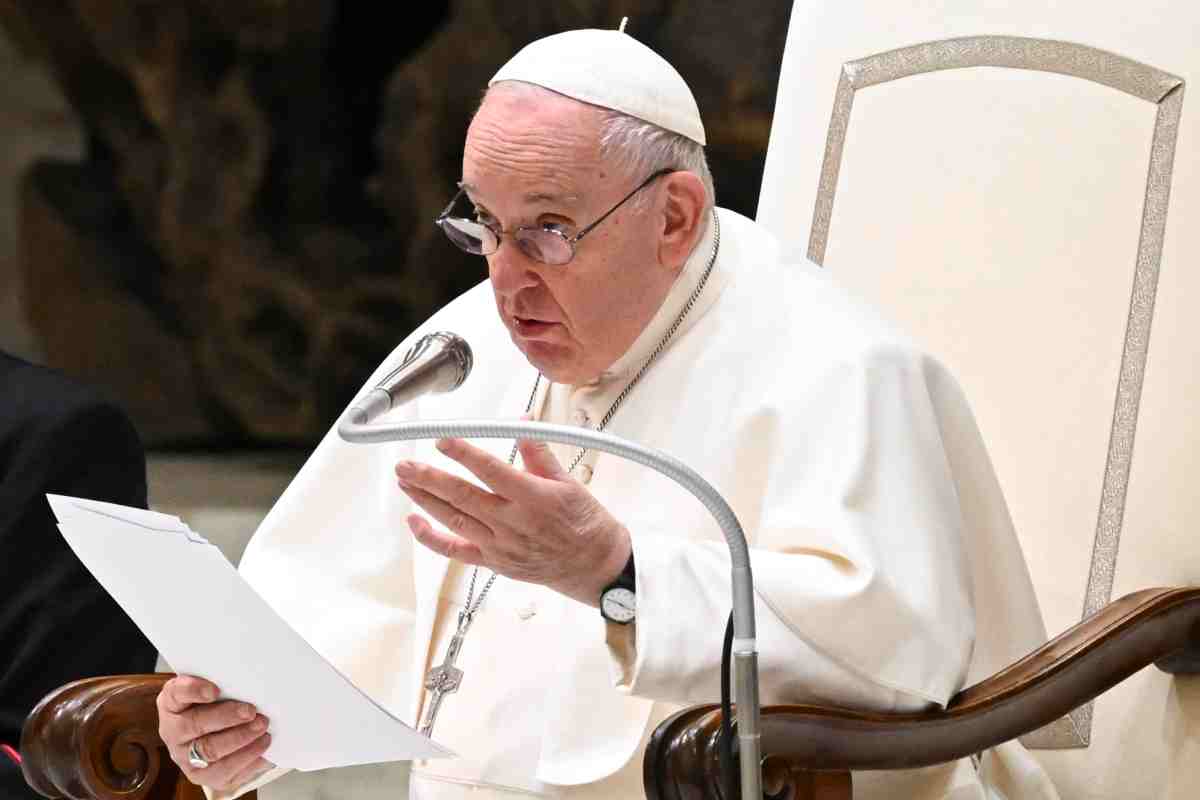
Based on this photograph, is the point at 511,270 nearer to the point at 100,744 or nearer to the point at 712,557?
the point at 712,557

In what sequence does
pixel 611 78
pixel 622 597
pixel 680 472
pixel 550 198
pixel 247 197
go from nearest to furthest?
1. pixel 680 472
2. pixel 622 597
3. pixel 550 198
4. pixel 611 78
5. pixel 247 197

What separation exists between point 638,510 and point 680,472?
0.90 m

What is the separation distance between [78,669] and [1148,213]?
1.93 m

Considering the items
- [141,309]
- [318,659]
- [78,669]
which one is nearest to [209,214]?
[141,309]

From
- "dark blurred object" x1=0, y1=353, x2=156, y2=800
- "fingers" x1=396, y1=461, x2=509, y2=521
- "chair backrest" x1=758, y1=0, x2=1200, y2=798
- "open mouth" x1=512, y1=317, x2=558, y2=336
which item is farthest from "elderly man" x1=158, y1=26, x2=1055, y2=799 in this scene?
"dark blurred object" x1=0, y1=353, x2=156, y2=800

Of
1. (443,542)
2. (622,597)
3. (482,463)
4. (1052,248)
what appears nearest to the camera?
(482,463)

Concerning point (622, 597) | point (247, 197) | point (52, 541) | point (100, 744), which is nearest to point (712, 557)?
point (622, 597)

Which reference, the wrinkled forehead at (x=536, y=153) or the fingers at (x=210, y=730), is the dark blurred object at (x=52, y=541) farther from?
the wrinkled forehead at (x=536, y=153)

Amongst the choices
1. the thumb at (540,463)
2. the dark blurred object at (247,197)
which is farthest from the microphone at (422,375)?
the dark blurred object at (247,197)

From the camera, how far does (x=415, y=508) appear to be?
10.5 ft

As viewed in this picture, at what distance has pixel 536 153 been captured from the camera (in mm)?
2775

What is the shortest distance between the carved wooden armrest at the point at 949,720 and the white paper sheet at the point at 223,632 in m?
0.35

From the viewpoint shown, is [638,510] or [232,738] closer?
[232,738]

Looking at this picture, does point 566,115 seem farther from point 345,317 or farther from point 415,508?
point 345,317
